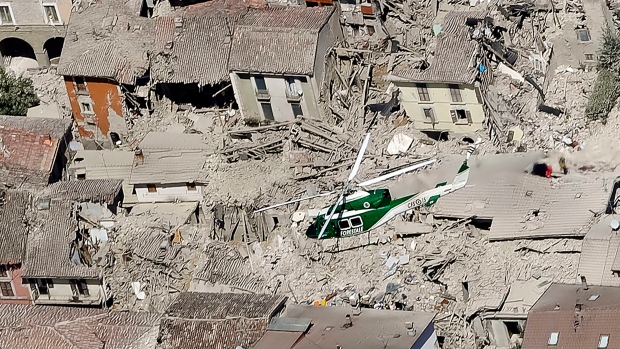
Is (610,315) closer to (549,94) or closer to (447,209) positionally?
(447,209)

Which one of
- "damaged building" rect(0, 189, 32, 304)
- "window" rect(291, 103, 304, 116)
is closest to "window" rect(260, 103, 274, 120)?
"window" rect(291, 103, 304, 116)

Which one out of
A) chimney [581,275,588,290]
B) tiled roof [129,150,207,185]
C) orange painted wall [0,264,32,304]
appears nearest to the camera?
chimney [581,275,588,290]

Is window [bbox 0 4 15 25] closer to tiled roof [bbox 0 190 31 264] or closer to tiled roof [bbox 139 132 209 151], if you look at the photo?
tiled roof [bbox 139 132 209 151]

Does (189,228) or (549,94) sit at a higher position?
(549,94)

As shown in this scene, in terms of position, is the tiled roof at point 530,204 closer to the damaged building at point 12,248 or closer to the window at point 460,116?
the window at point 460,116

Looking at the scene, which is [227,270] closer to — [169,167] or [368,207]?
[368,207]

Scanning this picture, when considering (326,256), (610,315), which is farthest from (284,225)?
(610,315)

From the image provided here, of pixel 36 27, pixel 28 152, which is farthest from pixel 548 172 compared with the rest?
pixel 36 27

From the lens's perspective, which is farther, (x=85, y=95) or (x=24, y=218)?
(x=85, y=95)
